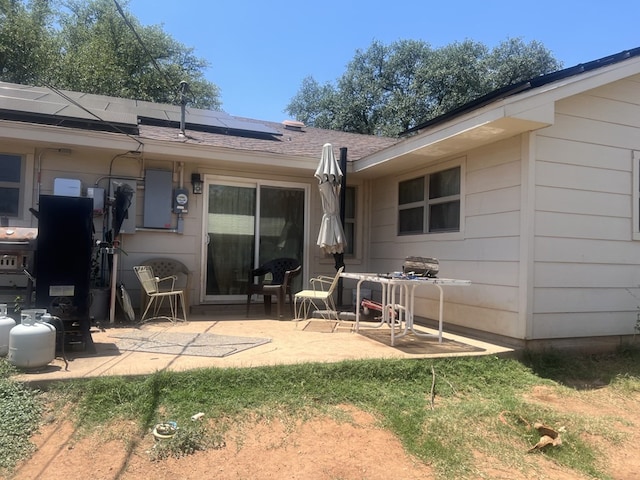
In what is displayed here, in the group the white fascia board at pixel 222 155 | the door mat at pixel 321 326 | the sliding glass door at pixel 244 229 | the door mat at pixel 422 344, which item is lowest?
the door mat at pixel 321 326

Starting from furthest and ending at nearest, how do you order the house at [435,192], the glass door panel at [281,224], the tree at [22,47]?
the tree at [22,47] < the glass door panel at [281,224] < the house at [435,192]

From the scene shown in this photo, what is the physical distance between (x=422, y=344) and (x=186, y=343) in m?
2.44

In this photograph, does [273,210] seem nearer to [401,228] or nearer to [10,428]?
[401,228]

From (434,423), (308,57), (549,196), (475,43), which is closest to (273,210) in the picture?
(549,196)

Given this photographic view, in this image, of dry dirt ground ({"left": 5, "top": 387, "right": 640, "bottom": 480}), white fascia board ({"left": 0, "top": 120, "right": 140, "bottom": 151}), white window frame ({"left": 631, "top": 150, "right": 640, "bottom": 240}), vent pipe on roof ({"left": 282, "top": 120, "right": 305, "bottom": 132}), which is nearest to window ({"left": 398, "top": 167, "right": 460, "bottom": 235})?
white window frame ({"left": 631, "top": 150, "right": 640, "bottom": 240})

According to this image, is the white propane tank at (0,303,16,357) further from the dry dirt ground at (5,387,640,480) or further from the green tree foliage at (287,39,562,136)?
the green tree foliage at (287,39,562,136)

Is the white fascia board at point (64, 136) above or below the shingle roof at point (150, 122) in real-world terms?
below

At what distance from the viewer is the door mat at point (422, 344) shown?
441 cm

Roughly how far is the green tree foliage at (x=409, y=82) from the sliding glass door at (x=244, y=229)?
51.8 feet

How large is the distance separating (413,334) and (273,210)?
3.20m

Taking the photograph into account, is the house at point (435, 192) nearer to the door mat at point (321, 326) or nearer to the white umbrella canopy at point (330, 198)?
the white umbrella canopy at point (330, 198)

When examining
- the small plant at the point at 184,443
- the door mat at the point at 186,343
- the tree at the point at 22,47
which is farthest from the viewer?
the tree at the point at 22,47

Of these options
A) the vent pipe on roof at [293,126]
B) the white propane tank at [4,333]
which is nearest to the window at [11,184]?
the white propane tank at [4,333]

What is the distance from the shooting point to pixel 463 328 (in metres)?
5.47
